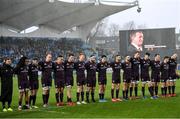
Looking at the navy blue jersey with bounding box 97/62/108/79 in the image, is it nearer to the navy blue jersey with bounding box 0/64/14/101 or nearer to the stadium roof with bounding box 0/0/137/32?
the navy blue jersey with bounding box 0/64/14/101

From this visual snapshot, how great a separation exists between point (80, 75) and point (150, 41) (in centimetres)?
3636

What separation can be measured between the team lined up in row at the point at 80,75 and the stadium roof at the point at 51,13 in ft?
77.2

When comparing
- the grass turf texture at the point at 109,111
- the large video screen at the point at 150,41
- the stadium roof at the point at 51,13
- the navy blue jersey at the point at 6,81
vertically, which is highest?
the stadium roof at the point at 51,13

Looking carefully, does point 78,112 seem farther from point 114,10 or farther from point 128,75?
point 114,10

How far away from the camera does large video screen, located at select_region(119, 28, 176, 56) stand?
52.6 m

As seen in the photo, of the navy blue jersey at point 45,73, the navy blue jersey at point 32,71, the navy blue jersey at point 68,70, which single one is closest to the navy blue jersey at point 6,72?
the navy blue jersey at point 32,71

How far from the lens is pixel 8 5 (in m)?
41.6

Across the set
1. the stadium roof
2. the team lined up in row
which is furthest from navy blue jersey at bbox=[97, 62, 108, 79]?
the stadium roof

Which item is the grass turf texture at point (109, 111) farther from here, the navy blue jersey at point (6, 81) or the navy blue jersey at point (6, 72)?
the navy blue jersey at point (6, 72)

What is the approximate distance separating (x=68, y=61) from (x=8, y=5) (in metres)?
25.8

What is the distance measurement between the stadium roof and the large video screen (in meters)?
4.37

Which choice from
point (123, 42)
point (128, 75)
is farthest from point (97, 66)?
point (123, 42)

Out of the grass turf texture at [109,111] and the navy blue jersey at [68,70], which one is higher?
the navy blue jersey at [68,70]

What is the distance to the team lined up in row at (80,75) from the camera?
1608 centimetres
